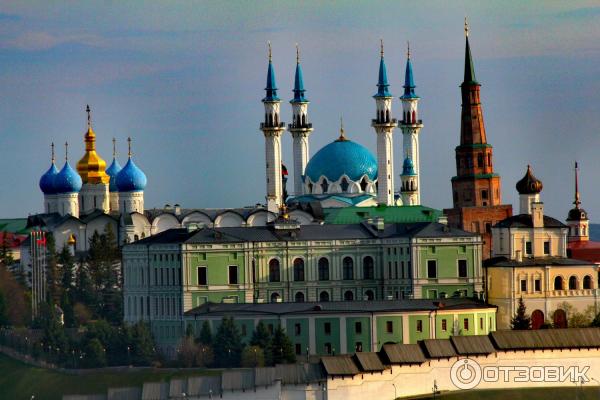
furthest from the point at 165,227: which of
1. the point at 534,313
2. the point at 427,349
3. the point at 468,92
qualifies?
the point at 427,349

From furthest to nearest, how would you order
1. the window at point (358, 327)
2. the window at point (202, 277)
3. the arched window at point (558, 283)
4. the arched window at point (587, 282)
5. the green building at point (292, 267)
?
the arched window at point (587, 282) → the arched window at point (558, 283) → the green building at point (292, 267) → the window at point (202, 277) → the window at point (358, 327)

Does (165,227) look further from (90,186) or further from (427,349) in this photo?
(427,349)

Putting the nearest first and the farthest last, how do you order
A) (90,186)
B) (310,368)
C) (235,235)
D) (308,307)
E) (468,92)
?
(310,368) < (308,307) < (235,235) < (468,92) < (90,186)

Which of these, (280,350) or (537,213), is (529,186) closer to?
(537,213)

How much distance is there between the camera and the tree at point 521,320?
436 ft

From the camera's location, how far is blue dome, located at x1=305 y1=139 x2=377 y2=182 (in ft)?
548

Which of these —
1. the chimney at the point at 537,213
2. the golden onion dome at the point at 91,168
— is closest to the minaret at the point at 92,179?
the golden onion dome at the point at 91,168

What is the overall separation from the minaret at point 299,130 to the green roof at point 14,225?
16.4 meters

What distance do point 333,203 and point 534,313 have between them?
2989 cm

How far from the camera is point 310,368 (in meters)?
118

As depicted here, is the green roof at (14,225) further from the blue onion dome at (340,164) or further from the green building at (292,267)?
the green building at (292,267)

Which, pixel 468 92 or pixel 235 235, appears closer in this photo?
pixel 235 235

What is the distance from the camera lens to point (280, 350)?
126 m

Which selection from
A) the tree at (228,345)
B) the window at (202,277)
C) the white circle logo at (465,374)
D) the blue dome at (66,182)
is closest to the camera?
the white circle logo at (465,374)
